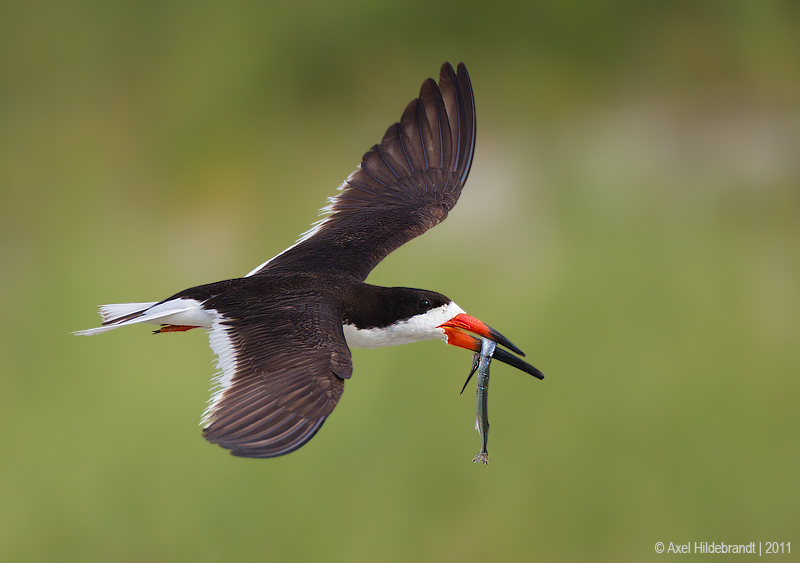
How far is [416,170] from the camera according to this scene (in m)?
4.07

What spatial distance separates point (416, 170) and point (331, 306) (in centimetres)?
130

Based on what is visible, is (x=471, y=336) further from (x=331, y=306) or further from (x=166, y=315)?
(x=166, y=315)

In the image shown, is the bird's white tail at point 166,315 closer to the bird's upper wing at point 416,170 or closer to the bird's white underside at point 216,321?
the bird's white underside at point 216,321

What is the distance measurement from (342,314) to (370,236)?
0.69m

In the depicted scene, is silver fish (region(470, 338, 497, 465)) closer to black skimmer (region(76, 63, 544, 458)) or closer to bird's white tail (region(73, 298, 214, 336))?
black skimmer (region(76, 63, 544, 458))

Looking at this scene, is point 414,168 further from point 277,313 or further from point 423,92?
point 277,313

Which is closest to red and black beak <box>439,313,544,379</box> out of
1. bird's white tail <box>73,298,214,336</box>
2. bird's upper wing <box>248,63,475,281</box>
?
bird's upper wing <box>248,63,475,281</box>

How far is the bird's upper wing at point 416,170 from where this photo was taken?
3.78m

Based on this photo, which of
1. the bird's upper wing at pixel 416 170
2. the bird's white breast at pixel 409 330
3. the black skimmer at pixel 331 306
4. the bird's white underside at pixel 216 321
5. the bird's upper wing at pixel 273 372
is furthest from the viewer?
the bird's upper wing at pixel 416 170

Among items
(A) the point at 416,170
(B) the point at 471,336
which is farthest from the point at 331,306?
(A) the point at 416,170

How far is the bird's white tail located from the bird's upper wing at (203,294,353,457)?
48 mm

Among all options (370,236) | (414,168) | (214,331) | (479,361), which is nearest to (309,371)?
(214,331)

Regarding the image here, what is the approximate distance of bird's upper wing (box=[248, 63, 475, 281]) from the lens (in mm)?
3784

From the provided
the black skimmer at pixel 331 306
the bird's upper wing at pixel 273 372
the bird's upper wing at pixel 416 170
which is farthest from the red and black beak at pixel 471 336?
the bird's upper wing at pixel 416 170
